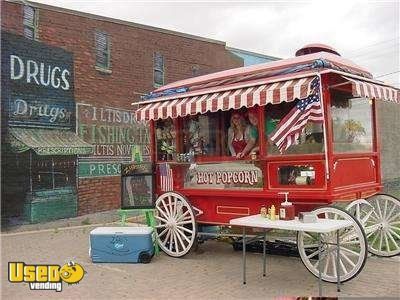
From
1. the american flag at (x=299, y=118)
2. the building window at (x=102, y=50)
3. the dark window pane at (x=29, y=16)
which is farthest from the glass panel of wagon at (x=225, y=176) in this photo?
the building window at (x=102, y=50)

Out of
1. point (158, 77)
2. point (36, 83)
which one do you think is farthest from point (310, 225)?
point (158, 77)

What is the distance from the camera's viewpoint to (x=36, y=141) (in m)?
12.7

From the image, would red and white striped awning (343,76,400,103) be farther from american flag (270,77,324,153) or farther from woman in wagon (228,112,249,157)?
woman in wagon (228,112,249,157)

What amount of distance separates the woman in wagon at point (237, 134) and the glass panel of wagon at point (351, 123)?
1.50 meters

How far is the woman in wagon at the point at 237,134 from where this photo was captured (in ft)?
26.9

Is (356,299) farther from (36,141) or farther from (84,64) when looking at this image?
(84,64)

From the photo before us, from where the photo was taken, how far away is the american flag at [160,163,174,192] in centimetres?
898

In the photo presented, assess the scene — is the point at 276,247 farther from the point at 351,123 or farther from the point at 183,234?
the point at 351,123

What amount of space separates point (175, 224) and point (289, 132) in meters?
2.85

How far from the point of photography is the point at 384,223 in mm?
8086

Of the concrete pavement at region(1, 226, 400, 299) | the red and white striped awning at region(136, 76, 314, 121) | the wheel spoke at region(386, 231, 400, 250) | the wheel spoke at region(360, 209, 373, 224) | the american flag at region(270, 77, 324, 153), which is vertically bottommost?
the concrete pavement at region(1, 226, 400, 299)

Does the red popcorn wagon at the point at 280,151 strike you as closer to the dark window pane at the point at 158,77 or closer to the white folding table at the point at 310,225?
the white folding table at the point at 310,225

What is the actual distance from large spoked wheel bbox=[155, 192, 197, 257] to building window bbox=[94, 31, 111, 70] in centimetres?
726

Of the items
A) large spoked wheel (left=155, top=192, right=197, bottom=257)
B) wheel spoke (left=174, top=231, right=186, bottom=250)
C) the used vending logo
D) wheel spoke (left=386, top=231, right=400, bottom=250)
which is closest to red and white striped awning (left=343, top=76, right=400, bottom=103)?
wheel spoke (left=386, top=231, right=400, bottom=250)
